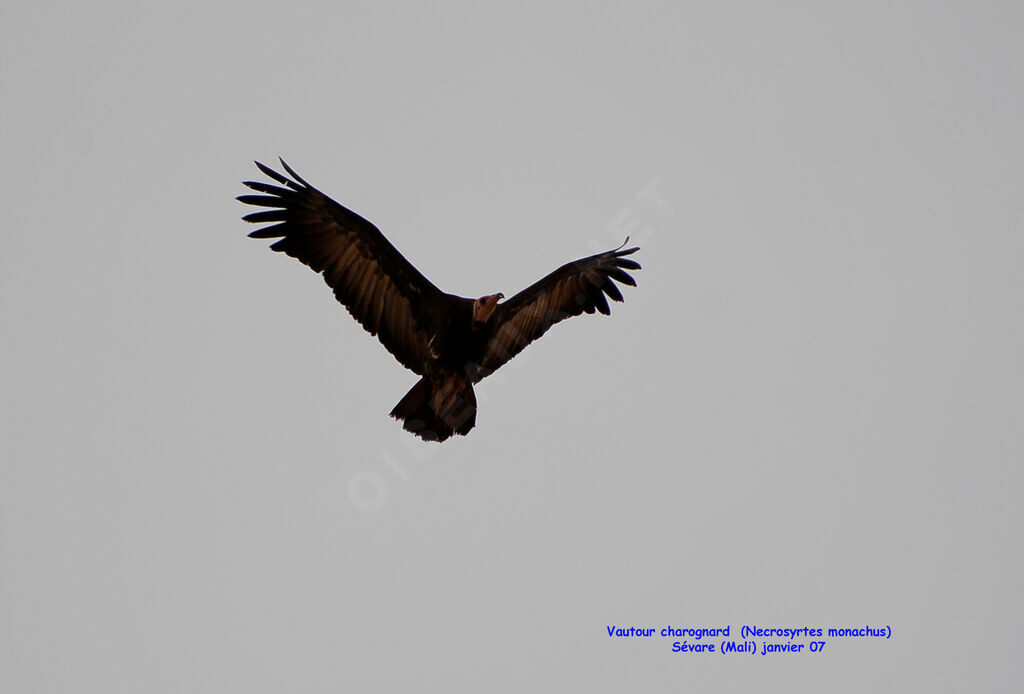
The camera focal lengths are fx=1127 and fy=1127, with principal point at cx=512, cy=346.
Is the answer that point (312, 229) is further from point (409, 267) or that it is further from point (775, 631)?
point (775, 631)

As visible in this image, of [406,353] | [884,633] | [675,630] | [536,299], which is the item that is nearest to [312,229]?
[406,353]

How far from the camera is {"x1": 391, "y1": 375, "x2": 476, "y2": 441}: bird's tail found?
13.7m

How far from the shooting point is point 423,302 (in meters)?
14.0

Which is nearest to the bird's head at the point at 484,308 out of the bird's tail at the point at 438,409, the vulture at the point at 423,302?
the vulture at the point at 423,302

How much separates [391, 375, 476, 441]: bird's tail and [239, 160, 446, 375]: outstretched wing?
40cm

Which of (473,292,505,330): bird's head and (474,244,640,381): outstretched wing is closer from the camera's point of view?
(473,292,505,330): bird's head

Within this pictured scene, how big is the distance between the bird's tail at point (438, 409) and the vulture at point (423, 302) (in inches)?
0.5

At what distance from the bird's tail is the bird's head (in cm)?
74

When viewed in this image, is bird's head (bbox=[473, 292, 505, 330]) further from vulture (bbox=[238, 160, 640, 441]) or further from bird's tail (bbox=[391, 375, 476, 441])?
bird's tail (bbox=[391, 375, 476, 441])

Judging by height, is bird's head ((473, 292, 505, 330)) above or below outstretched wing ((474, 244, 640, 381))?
below

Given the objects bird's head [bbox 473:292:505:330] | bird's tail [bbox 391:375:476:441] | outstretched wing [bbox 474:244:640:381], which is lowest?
bird's tail [bbox 391:375:476:441]

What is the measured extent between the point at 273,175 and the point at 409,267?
1954 mm

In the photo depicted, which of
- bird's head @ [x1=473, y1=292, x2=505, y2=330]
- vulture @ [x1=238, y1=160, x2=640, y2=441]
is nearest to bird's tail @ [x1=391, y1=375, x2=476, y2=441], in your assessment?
vulture @ [x1=238, y1=160, x2=640, y2=441]

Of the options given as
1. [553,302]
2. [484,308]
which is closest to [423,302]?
[484,308]
